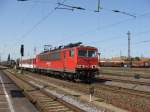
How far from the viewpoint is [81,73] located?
32750mm

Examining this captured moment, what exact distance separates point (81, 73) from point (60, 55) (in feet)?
20.9

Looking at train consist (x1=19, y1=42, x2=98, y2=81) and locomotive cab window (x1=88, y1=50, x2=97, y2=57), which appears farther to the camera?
locomotive cab window (x1=88, y1=50, x2=97, y2=57)

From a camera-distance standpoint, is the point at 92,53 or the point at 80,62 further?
the point at 92,53

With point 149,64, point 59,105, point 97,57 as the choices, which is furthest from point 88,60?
point 149,64

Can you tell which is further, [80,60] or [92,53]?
[92,53]

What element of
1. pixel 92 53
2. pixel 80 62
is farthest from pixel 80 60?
pixel 92 53

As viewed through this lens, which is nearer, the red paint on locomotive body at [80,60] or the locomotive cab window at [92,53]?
the red paint on locomotive body at [80,60]

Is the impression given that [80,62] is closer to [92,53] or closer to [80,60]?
[80,60]

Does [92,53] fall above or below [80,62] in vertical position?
above

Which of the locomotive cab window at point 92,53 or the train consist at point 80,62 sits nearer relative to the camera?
the train consist at point 80,62

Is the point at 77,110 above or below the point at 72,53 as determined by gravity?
below

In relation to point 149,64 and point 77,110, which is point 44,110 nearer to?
point 77,110

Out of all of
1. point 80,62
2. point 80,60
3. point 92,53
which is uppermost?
point 92,53

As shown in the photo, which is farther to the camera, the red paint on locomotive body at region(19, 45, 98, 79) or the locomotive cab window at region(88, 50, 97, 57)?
the locomotive cab window at region(88, 50, 97, 57)
